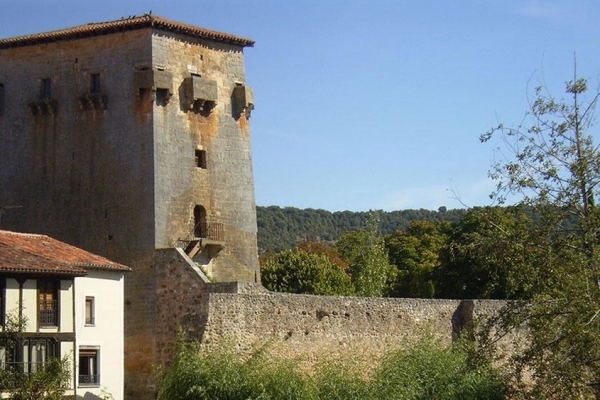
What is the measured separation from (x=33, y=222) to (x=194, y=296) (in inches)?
278

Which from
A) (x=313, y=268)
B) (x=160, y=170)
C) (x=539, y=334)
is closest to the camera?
(x=539, y=334)

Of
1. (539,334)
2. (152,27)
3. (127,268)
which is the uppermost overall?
(152,27)

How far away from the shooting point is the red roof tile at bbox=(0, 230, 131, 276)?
110 ft

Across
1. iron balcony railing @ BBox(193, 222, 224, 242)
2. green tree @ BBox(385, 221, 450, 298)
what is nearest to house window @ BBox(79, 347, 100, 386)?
iron balcony railing @ BBox(193, 222, 224, 242)

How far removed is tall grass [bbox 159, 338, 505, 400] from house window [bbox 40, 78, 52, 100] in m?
10.8

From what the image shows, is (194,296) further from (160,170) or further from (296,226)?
(296,226)

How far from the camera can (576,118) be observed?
26.1m

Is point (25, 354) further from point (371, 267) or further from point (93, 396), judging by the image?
point (371, 267)

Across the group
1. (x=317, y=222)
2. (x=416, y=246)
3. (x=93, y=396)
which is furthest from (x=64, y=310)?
(x=317, y=222)

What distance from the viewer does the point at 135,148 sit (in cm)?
4059

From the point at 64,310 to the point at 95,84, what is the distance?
928cm

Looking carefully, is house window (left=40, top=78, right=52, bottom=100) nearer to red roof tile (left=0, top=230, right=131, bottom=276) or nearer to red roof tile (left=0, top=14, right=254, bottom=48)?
red roof tile (left=0, top=14, right=254, bottom=48)

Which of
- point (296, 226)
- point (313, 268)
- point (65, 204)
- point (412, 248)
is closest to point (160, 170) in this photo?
point (65, 204)

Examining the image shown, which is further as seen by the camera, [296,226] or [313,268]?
[296,226]
